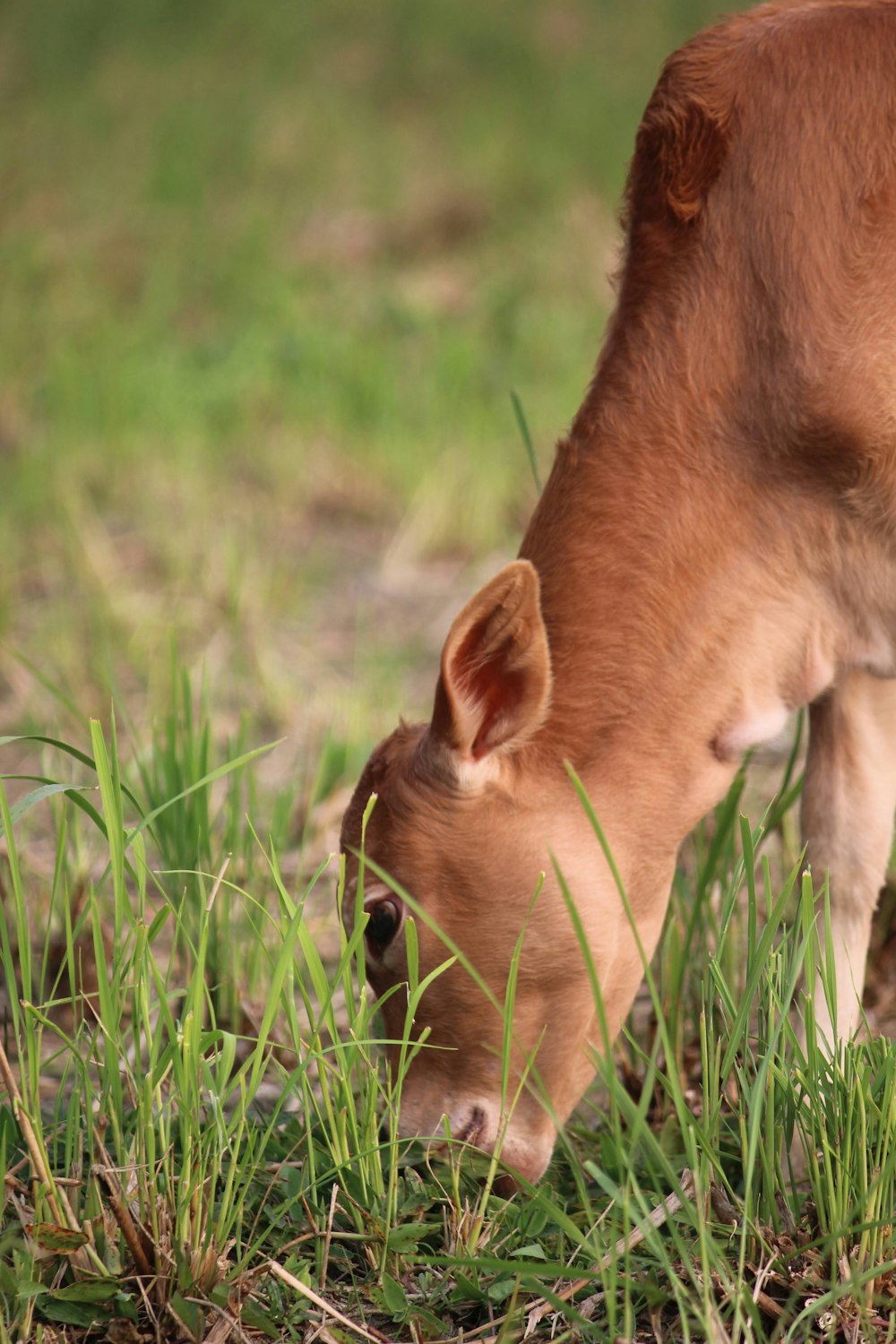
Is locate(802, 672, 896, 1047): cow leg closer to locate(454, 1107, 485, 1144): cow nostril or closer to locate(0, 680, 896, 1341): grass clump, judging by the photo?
locate(0, 680, 896, 1341): grass clump

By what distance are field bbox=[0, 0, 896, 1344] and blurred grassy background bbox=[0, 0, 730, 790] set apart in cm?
3

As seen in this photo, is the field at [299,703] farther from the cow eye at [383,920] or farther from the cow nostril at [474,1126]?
the cow eye at [383,920]

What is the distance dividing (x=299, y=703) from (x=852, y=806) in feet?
7.00

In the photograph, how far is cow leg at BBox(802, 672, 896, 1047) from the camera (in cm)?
258

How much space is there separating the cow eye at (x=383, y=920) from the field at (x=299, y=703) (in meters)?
0.16

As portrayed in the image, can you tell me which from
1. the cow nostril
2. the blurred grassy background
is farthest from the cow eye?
the blurred grassy background

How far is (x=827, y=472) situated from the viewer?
2303 millimetres

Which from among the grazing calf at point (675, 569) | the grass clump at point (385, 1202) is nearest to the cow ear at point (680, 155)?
the grazing calf at point (675, 569)

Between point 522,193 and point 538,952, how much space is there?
322 inches

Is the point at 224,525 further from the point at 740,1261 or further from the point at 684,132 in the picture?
the point at 740,1261

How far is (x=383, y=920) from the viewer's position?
2.32m

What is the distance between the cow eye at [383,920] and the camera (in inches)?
91.0

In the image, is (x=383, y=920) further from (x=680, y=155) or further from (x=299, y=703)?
(x=299, y=703)

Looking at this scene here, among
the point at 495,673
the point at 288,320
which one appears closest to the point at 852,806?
the point at 495,673
